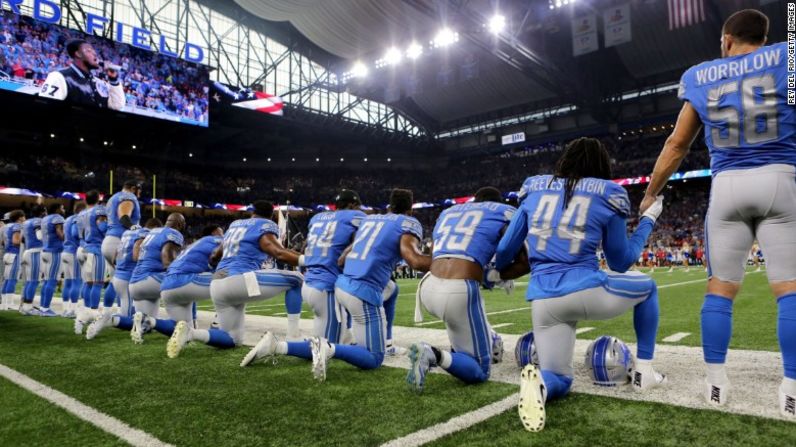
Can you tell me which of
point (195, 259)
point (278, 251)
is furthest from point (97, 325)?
point (278, 251)

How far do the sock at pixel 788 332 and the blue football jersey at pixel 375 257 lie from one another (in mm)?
2348

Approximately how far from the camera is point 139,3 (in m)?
29.2

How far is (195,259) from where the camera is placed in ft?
18.9

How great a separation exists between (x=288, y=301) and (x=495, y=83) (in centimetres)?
3283

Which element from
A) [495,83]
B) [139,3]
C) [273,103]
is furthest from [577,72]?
[139,3]

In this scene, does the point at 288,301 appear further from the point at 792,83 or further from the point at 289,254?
the point at 792,83

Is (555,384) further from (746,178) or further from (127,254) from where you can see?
(127,254)

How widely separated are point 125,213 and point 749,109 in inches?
312

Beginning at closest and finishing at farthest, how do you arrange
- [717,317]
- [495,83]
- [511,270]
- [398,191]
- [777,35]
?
[717,317] → [511,270] → [398,191] → [777,35] → [495,83]

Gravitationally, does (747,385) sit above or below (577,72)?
below

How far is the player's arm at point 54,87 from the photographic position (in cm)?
2147

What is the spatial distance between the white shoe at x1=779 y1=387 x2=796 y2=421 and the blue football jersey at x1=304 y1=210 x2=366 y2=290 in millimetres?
3318

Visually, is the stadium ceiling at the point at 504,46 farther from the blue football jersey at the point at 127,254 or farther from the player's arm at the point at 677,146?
the player's arm at the point at 677,146

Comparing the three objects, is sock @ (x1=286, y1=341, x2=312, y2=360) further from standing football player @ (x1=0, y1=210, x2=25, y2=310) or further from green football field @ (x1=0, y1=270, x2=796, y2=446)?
standing football player @ (x1=0, y1=210, x2=25, y2=310)
